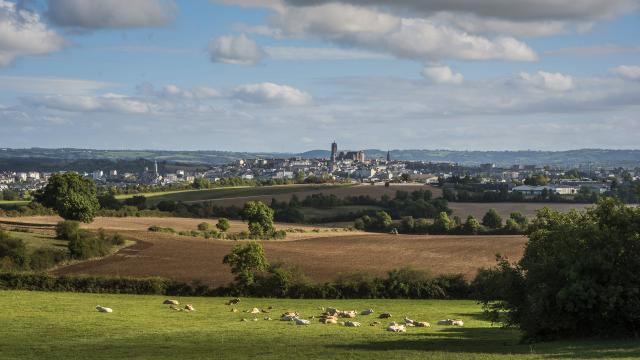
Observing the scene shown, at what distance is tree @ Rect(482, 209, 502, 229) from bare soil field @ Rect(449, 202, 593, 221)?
385 centimetres

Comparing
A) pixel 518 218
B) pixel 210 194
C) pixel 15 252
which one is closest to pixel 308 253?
pixel 15 252

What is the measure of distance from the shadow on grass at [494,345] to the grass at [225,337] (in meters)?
0.04

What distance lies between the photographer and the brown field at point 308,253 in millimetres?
76562

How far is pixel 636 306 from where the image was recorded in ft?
113

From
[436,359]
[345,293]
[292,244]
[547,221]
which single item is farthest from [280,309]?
[292,244]

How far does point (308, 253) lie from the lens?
9506cm

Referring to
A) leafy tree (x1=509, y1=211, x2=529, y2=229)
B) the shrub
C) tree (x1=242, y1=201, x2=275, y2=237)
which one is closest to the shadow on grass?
tree (x1=242, y1=201, x2=275, y2=237)

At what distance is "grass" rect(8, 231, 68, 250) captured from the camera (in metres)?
83.1

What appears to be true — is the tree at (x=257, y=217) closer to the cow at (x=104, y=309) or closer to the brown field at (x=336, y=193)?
the brown field at (x=336, y=193)

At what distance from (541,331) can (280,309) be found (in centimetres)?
2342

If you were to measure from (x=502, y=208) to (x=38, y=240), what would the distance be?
95656 mm

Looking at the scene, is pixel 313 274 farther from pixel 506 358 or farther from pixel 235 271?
pixel 506 358

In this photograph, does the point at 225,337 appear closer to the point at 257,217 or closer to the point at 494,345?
the point at 494,345

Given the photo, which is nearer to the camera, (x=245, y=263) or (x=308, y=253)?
(x=245, y=263)
